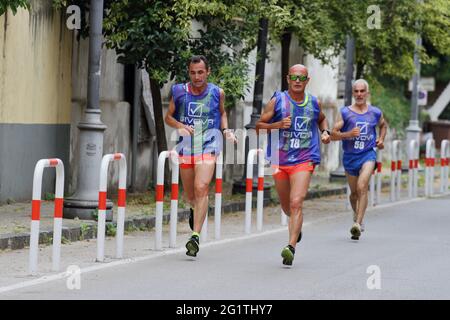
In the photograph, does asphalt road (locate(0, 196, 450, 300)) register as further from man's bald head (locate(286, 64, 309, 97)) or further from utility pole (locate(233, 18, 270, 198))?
utility pole (locate(233, 18, 270, 198))

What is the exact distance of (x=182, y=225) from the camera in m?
18.1

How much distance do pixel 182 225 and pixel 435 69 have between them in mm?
30621

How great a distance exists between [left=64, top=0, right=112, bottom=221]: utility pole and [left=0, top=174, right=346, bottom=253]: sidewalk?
28 centimetres

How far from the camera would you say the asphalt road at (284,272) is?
11031 mm

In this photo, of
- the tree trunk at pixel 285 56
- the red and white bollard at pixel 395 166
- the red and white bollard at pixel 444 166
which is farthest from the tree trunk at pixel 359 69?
the red and white bollard at pixel 395 166

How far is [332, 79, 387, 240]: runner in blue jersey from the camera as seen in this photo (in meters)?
16.6

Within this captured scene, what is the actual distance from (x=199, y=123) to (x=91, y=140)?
10.8 ft

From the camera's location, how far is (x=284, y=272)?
1274 centimetres

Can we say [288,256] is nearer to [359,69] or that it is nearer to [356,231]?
[356,231]

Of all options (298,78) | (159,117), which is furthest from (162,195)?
(159,117)
